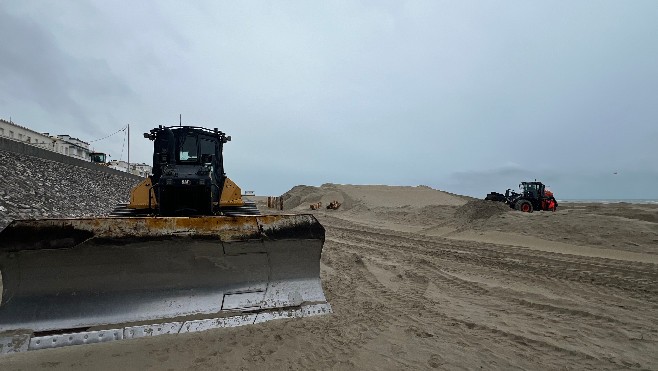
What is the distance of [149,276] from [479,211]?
53.3 feet

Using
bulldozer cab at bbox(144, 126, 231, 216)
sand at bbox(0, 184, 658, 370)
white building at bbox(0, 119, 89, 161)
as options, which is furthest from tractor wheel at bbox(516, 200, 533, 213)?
white building at bbox(0, 119, 89, 161)

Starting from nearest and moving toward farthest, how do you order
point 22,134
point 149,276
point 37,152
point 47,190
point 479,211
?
point 149,276
point 47,190
point 37,152
point 479,211
point 22,134

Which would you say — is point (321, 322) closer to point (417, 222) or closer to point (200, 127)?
point (200, 127)

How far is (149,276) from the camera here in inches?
137

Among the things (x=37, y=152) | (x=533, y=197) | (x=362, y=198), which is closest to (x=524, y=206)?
(x=533, y=197)

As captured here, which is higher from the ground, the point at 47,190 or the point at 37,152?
the point at 37,152

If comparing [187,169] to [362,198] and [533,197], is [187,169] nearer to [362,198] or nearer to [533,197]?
[533,197]

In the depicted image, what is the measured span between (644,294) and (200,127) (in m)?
7.34

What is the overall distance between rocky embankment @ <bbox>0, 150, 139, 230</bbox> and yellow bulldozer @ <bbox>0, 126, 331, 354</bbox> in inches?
305

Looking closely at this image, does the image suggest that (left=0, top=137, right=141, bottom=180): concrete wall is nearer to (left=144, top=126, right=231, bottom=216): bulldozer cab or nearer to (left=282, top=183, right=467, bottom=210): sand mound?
(left=144, top=126, right=231, bottom=216): bulldozer cab

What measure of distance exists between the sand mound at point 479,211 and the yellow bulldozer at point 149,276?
1446cm

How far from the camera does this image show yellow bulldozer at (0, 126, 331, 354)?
3.14 metres

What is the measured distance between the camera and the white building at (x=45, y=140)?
3650cm

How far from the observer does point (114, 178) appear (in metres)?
22.3
